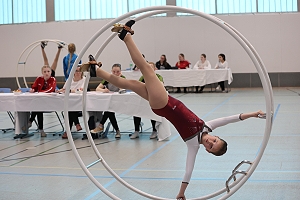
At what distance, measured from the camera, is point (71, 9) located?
61.1 ft

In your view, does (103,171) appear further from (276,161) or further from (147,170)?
(276,161)

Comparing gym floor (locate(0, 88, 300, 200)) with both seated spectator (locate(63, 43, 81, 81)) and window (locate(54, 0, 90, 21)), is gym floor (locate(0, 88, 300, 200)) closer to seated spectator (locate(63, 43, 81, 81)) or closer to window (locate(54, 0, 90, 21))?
seated spectator (locate(63, 43, 81, 81))

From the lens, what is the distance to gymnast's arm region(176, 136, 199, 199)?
3.91 meters

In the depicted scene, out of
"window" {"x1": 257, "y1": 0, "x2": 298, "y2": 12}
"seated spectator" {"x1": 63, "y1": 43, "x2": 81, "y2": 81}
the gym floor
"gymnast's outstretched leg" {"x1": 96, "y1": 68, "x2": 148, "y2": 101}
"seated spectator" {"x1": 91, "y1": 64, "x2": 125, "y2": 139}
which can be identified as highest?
"window" {"x1": 257, "y1": 0, "x2": 298, "y2": 12}

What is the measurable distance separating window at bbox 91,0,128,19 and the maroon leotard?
14364 millimetres

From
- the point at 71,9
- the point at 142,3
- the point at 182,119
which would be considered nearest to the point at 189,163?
the point at 182,119

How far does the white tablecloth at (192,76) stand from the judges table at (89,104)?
689cm

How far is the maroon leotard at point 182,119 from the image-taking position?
411 cm

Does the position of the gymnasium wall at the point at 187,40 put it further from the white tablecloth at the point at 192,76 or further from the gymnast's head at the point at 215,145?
the gymnast's head at the point at 215,145

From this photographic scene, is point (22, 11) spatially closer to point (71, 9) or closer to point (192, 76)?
point (71, 9)

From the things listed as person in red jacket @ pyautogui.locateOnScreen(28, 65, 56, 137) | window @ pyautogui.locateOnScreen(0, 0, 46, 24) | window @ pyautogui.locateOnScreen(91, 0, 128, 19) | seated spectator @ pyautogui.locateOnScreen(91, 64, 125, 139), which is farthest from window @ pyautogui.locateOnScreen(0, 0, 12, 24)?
seated spectator @ pyautogui.locateOnScreen(91, 64, 125, 139)

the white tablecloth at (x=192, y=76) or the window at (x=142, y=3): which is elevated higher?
the window at (x=142, y=3)

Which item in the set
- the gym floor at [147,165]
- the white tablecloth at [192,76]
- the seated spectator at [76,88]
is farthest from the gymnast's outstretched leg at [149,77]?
the white tablecloth at [192,76]

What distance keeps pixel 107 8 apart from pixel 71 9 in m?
1.50
